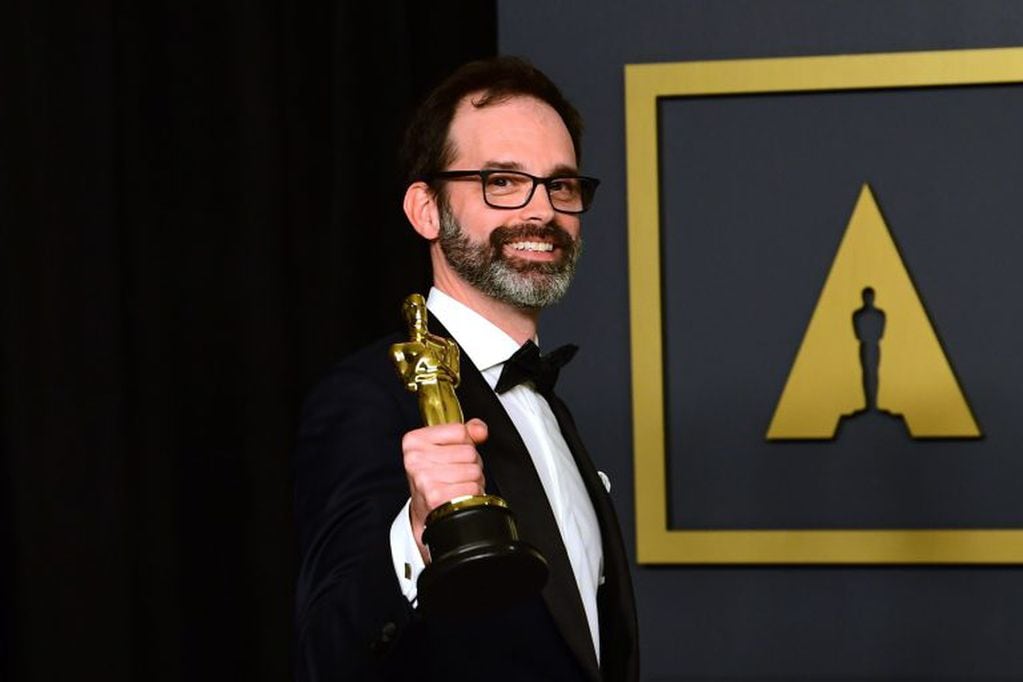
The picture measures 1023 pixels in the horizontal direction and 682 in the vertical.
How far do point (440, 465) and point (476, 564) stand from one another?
0.09m

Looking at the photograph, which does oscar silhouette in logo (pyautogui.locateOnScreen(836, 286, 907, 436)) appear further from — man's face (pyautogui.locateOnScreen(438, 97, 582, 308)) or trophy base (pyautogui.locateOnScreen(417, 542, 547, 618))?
trophy base (pyautogui.locateOnScreen(417, 542, 547, 618))

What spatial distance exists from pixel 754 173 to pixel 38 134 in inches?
54.4

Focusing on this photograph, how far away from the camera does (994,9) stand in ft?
8.91

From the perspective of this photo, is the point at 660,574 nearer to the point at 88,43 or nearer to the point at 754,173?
the point at 754,173

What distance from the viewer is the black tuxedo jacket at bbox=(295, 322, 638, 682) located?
1.26m

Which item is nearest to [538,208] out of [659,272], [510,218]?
[510,218]

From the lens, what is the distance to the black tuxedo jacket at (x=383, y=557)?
126 centimetres

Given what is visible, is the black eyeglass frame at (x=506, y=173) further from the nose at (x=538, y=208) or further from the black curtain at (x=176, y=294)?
the black curtain at (x=176, y=294)

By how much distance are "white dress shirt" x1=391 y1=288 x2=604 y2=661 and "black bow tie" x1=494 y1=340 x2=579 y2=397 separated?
0.01m

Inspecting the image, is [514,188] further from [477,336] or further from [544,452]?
[544,452]

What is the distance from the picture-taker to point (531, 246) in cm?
162

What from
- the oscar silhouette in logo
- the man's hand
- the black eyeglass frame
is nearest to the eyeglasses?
the black eyeglass frame

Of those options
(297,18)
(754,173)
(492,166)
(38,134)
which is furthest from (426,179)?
(754,173)

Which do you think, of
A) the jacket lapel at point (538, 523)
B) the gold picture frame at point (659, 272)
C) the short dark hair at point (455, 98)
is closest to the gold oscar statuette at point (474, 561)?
the jacket lapel at point (538, 523)
